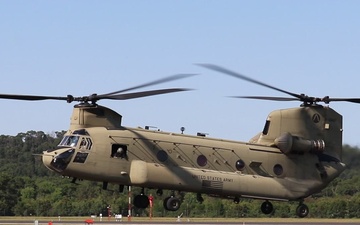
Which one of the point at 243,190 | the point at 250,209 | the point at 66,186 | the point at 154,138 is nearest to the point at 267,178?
the point at 243,190

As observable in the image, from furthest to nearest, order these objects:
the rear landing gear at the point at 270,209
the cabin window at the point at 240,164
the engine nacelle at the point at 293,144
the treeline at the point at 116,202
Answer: the treeline at the point at 116,202, the rear landing gear at the point at 270,209, the engine nacelle at the point at 293,144, the cabin window at the point at 240,164

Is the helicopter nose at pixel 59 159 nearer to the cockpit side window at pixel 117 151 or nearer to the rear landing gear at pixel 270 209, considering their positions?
the cockpit side window at pixel 117 151

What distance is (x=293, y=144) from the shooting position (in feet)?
145

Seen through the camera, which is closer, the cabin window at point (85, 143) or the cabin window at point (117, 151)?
the cabin window at point (85, 143)

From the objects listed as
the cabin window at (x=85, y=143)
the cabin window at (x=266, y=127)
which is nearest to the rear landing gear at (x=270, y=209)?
the cabin window at (x=266, y=127)

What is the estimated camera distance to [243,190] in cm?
4334

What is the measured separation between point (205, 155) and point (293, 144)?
461 cm

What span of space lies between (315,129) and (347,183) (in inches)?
1923

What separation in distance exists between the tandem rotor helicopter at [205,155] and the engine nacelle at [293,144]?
5cm

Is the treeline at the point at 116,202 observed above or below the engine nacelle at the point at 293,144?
above

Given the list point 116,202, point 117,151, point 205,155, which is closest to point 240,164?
point 205,155

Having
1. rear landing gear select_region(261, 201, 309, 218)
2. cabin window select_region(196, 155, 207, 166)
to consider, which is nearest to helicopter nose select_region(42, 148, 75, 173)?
cabin window select_region(196, 155, 207, 166)

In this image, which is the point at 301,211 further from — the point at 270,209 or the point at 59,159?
the point at 59,159

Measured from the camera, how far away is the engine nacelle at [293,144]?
145ft
